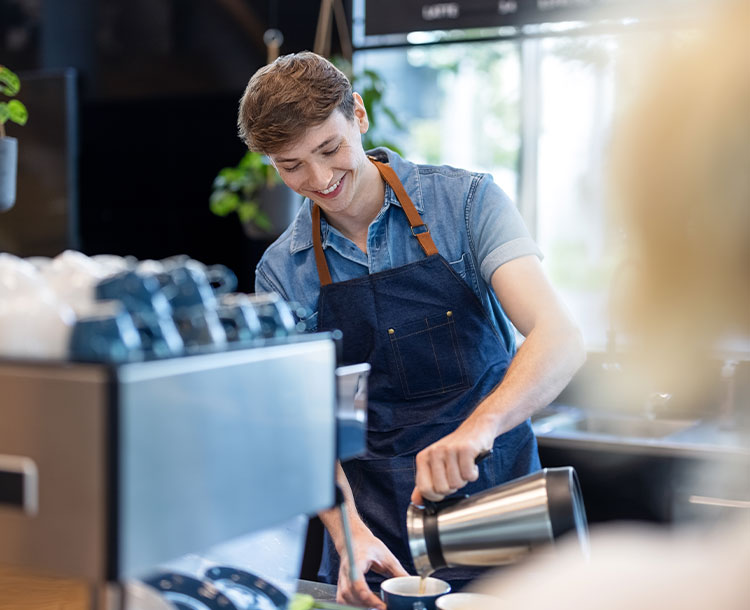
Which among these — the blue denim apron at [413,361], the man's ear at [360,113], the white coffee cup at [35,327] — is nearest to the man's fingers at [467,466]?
the blue denim apron at [413,361]

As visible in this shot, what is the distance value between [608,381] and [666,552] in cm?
287

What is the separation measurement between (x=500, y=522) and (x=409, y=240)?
35.0 inches

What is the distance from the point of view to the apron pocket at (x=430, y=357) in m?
1.83

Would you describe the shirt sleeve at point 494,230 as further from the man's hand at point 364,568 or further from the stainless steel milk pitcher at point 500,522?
the stainless steel milk pitcher at point 500,522

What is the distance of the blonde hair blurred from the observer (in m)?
0.32

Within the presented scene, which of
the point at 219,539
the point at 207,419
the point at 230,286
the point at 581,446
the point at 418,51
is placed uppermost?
the point at 418,51

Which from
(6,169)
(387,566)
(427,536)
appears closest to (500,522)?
(427,536)

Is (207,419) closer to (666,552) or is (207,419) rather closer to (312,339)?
(312,339)

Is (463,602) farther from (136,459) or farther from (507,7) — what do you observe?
(507,7)

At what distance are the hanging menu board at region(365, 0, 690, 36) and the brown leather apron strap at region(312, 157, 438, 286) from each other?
140 centimetres

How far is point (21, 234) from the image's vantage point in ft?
13.8

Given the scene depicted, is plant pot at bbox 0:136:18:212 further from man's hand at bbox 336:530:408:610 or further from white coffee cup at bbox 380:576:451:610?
white coffee cup at bbox 380:576:451:610

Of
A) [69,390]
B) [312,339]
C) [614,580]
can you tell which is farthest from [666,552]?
[312,339]

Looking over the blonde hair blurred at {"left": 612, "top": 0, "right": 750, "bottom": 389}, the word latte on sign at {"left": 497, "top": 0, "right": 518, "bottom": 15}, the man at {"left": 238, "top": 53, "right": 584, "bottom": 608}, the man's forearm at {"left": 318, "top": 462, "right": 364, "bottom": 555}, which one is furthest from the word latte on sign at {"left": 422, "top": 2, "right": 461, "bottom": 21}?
the blonde hair blurred at {"left": 612, "top": 0, "right": 750, "bottom": 389}
